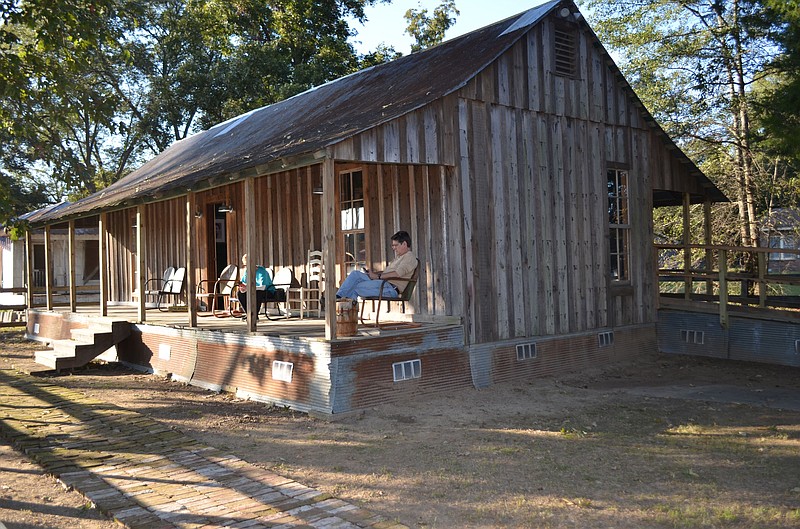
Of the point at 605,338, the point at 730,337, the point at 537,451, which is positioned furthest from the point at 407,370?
the point at 730,337

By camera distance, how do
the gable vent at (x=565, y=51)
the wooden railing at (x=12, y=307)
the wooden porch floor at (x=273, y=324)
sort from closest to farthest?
1. the wooden porch floor at (x=273, y=324)
2. the gable vent at (x=565, y=51)
3. the wooden railing at (x=12, y=307)

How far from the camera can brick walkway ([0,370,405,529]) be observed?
15.2 feet

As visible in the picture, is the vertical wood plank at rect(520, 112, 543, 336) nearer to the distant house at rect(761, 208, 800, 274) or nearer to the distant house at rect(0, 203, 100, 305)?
the distant house at rect(761, 208, 800, 274)

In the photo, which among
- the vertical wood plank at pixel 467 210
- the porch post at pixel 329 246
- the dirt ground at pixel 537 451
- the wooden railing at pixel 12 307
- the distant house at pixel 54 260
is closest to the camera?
the dirt ground at pixel 537 451

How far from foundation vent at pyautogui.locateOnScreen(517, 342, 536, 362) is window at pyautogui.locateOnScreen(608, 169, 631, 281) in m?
2.48

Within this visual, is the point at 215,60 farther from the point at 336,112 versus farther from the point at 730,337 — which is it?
the point at 730,337

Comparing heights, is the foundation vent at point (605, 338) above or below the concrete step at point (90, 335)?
below

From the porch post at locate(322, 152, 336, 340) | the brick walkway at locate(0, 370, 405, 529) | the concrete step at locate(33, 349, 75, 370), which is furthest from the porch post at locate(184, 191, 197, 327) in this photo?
the porch post at locate(322, 152, 336, 340)

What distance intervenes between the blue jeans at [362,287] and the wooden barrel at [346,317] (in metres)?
0.22

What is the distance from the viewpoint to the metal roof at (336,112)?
8.45 metres

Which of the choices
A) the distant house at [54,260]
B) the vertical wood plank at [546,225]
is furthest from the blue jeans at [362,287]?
the distant house at [54,260]

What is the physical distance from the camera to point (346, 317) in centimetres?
801

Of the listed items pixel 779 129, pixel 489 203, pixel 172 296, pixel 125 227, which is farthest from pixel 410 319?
pixel 125 227

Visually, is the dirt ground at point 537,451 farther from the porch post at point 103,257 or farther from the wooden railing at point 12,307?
the wooden railing at point 12,307
